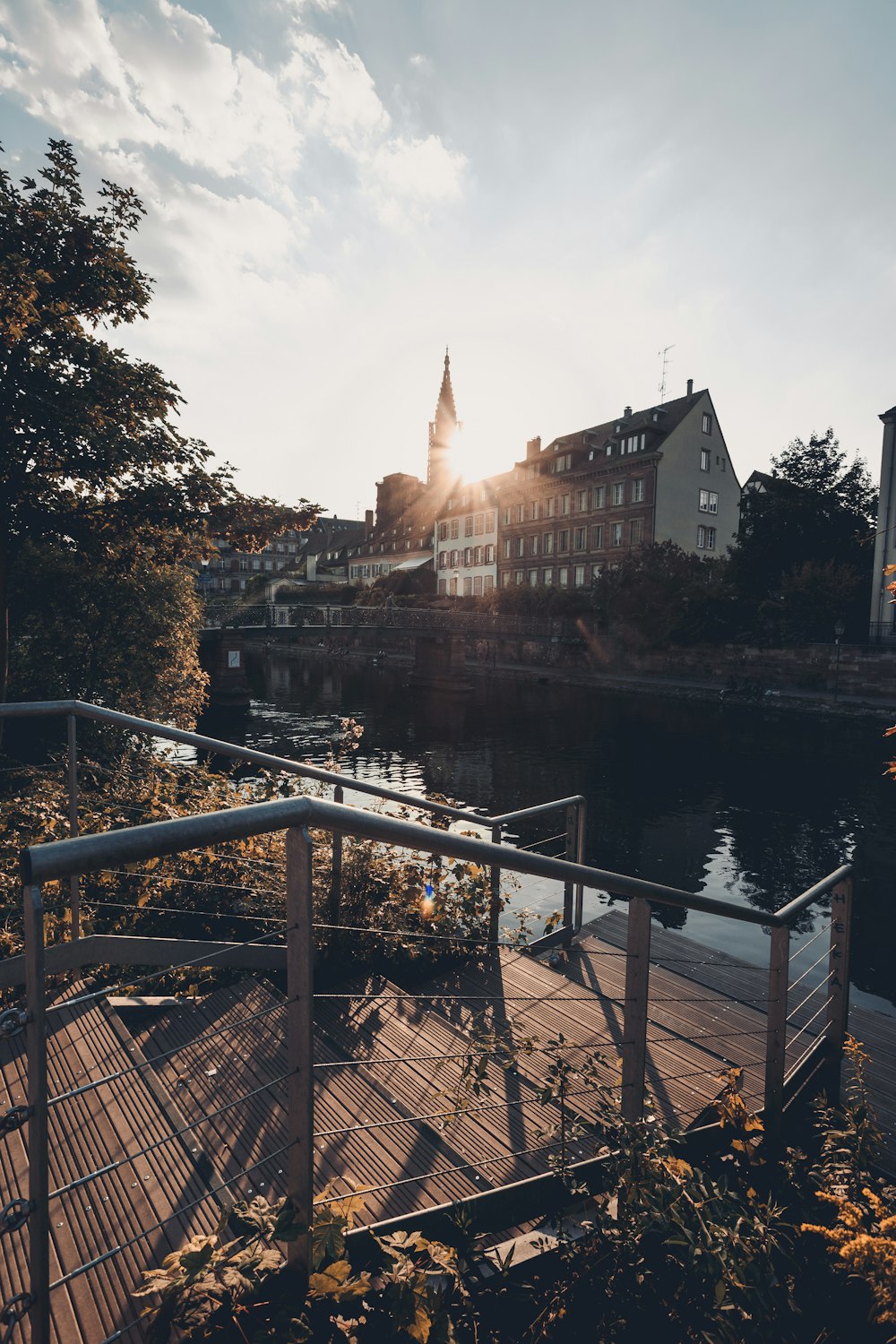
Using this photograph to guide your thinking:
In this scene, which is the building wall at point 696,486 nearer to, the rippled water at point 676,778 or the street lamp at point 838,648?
the street lamp at point 838,648

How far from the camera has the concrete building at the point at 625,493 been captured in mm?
46688

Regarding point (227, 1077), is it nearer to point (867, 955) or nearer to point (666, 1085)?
point (666, 1085)

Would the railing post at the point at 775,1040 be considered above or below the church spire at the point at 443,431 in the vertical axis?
below

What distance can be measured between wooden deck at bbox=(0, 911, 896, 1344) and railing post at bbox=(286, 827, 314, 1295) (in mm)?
67

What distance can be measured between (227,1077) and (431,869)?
10.1 feet

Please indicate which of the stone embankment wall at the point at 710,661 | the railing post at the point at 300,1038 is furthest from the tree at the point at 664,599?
the railing post at the point at 300,1038

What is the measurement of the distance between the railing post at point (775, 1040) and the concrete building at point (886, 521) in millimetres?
32746

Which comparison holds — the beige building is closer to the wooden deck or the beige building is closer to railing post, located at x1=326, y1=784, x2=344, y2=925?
railing post, located at x1=326, y1=784, x2=344, y2=925

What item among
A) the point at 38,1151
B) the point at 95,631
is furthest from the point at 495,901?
the point at 95,631

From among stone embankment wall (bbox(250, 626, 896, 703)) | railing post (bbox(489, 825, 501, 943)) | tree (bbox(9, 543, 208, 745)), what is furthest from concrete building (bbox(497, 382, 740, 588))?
railing post (bbox(489, 825, 501, 943))

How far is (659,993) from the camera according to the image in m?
5.01

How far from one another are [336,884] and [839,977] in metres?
3.15

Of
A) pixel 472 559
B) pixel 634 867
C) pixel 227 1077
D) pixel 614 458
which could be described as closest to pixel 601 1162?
pixel 227 1077

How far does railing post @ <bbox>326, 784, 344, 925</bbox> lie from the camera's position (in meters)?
4.73
